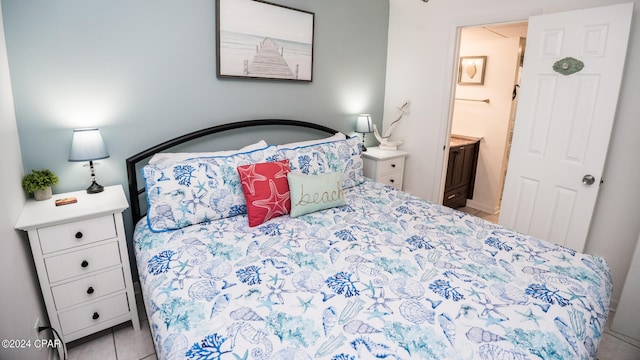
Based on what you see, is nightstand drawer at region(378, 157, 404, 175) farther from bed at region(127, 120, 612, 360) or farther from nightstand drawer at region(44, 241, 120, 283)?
nightstand drawer at region(44, 241, 120, 283)

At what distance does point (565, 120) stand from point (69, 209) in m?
3.16

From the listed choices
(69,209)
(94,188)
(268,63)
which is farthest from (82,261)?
(268,63)

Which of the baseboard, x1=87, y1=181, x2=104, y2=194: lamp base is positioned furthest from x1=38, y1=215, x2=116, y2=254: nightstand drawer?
the baseboard

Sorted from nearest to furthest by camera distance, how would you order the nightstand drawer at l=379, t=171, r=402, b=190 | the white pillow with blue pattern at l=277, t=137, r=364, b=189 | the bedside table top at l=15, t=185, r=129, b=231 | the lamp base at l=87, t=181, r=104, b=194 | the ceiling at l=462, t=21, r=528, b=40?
the bedside table top at l=15, t=185, r=129, b=231
the lamp base at l=87, t=181, r=104, b=194
the white pillow with blue pattern at l=277, t=137, r=364, b=189
the nightstand drawer at l=379, t=171, r=402, b=190
the ceiling at l=462, t=21, r=528, b=40

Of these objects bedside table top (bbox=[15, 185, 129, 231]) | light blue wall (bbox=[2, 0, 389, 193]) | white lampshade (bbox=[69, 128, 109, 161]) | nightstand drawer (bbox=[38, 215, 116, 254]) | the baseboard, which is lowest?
the baseboard

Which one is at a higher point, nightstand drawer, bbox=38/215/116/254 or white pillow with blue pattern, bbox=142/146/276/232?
white pillow with blue pattern, bbox=142/146/276/232

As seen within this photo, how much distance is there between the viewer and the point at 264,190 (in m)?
2.05

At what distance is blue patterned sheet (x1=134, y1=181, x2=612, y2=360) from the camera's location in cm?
113

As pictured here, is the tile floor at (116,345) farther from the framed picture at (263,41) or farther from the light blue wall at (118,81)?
the framed picture at (263,41)

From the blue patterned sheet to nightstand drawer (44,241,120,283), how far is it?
145 millimetres

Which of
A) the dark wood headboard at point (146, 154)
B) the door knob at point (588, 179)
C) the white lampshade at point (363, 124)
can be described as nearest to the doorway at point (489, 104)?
the white lampshade at point (363, 124)

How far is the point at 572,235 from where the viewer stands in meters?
2.45

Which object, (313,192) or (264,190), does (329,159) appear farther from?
(264,190)

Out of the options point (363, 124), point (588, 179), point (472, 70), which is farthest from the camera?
point (472, 70)
